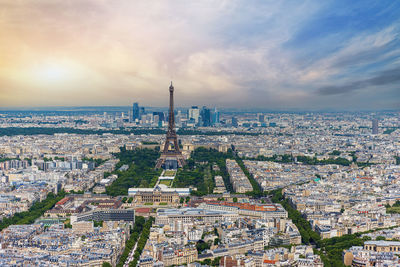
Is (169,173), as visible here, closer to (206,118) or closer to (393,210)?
(393,210)

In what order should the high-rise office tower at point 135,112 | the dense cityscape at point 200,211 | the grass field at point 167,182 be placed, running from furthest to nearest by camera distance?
1. the high-rise office tower at point 135,112
2. the grass field at point 167,182
3. the dense cityscape at point 200,211

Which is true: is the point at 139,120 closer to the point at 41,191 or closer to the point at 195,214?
the point at 41,191

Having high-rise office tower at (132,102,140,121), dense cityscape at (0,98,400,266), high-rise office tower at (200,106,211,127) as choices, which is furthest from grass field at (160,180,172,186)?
high-rise office tower at (132,102,140,121)

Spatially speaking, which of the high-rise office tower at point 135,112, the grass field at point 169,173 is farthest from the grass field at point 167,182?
the high-rise office tower at point 135,112

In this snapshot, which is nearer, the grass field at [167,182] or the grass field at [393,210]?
the grass field at [393,210]

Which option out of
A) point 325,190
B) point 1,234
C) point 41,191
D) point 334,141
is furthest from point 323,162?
point 1,234

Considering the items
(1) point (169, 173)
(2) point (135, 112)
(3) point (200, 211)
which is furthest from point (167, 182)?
(2) point (135, 112)

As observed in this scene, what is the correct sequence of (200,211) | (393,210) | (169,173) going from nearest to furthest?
(200,211)
(393,210)
(169,173)

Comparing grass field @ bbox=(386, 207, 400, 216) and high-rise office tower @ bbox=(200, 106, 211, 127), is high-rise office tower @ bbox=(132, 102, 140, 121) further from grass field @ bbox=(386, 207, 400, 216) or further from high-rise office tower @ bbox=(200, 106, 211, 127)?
grass field @ bbox=(386, 207, 400, 216)

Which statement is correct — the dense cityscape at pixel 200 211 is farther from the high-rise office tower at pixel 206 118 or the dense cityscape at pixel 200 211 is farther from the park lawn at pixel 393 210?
the high-rise office tower at pixel 206 118

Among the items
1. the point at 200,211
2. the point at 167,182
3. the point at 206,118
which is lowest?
the point at 167,182

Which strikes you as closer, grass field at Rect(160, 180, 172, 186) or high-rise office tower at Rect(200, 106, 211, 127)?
grass field at Rect(160, 180, 172, 186)

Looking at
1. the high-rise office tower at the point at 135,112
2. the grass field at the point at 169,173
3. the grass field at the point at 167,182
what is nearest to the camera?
the grass field at the point at 167,182
